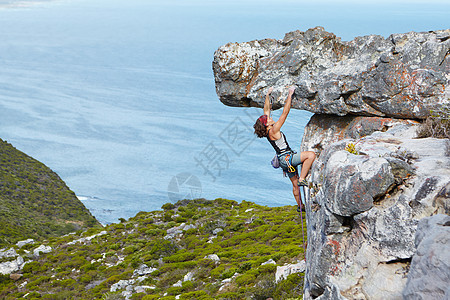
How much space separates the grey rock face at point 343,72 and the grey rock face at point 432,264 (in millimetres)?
6541

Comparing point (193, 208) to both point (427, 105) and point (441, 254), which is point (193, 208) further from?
point (441, 254)

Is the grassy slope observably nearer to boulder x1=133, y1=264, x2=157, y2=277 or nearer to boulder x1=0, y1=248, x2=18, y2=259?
boulder x1=133, y1=264, x2=157, y2=277

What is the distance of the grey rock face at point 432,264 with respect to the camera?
598 cm

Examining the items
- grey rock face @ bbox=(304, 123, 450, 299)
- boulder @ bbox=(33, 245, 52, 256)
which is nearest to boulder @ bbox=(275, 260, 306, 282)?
grey rock face @ bbox=(304, 123, 450, 299)

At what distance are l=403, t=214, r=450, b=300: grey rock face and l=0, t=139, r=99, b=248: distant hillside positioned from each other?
50352mm

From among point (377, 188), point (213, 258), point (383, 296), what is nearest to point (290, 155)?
point (377, 188)

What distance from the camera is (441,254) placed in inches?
241

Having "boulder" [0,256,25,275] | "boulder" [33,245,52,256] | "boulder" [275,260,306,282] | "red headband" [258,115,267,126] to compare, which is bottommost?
"boulder" [33,245,52,256]

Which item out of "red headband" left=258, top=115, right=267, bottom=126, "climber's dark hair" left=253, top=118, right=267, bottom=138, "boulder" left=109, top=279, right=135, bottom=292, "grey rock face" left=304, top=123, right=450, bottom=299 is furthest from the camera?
"boulder" left=109, top=279, right=135, bottom=292

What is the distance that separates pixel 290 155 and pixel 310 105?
3108 mm

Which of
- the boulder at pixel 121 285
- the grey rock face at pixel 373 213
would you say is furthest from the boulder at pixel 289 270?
the boulder at pixel 121 285

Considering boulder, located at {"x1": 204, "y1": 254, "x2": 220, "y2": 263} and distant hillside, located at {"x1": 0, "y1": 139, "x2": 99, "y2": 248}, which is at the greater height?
boulder, located at {"x1": 204, "y1": 254, "x2": 220, "y2": 263}

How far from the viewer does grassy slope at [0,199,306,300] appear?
2381 centimetres

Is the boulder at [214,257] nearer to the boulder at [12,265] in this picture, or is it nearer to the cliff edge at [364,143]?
the cliff edge at [364,143]
